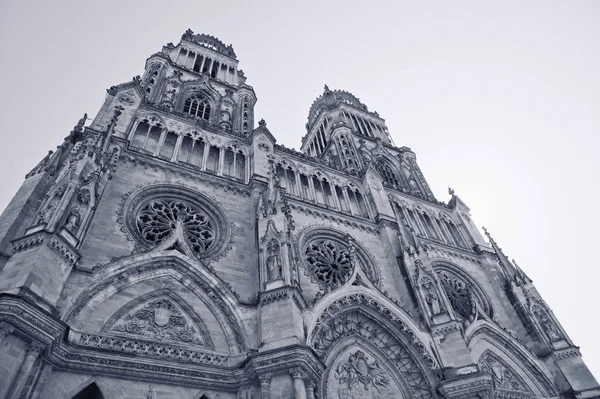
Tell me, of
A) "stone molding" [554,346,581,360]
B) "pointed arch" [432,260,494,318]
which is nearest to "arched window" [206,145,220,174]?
"pointed arch" [432,260,494,318]

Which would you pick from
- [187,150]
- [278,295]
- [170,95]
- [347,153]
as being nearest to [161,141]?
[187,150]

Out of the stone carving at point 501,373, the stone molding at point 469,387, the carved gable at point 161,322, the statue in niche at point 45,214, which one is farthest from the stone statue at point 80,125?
the stone carving at point 501,373

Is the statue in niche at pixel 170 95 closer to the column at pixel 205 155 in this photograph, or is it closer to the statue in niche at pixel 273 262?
the column at pixel 205 155

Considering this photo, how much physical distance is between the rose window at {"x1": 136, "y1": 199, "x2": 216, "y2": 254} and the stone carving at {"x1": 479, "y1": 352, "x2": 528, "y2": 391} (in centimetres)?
1301

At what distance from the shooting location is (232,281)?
13.8 meters

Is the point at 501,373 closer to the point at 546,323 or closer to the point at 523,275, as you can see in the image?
the point at 546,323

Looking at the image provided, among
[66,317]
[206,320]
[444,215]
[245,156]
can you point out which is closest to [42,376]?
[66,317]

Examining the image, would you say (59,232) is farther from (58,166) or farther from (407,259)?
(407,259)

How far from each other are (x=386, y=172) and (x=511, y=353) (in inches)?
614

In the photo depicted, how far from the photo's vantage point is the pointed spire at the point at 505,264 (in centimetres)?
2181

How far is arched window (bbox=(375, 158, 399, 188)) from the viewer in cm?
2942

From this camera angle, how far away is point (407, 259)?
18281mm

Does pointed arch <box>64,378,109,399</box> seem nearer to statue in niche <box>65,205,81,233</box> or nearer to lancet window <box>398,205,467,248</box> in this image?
statue in niche <box>65,205,81,233</box>

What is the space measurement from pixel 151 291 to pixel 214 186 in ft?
20.1
